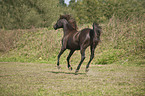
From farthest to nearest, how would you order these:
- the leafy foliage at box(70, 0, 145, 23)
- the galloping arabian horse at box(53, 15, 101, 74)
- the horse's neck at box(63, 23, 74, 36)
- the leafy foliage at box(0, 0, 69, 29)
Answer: the leafy foliage at box(70, 0, 145, 23) → the leafy foliage at box(0, 0, 69, 29) → the horse's neck at box(63, 23, 74, 36) → the galloping arabian horse at box(53, 15, 101, 74)

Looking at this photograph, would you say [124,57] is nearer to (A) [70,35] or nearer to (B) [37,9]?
(A) [70,35]

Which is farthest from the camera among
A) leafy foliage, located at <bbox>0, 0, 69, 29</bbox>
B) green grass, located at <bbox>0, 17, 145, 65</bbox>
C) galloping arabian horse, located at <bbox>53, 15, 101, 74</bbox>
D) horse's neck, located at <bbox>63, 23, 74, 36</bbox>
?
leafy foliage, located at <bbox>0, 0, 69, 29</bbox>

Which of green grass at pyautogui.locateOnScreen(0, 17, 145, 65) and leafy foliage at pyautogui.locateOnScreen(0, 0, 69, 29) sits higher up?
leafy foliage at pyautogui.locateOnScreen(0, 0, 69, 29)

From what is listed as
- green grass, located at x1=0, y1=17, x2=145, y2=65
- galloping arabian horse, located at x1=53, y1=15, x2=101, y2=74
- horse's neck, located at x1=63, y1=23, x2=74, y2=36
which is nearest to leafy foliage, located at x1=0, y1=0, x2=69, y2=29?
green grass, located at x1=0, y1=17, x2=145, y2=65

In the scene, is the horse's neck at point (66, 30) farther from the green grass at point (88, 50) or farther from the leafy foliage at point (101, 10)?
the leafy foliage at point (101, 10)

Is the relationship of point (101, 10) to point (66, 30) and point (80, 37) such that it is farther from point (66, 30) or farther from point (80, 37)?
point (80, 37)

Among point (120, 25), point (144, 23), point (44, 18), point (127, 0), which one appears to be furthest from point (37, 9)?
point (127, 0)

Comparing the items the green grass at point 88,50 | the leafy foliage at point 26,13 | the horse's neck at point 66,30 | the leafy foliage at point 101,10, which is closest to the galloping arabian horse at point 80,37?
the horse's neck at point 66,30

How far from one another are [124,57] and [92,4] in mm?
35435

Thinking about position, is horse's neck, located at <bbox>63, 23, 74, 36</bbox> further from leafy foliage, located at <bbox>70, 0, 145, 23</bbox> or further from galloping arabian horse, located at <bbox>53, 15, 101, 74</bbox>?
leafy foliage, located at <bbox>70, 0, 145, 23</bbox>

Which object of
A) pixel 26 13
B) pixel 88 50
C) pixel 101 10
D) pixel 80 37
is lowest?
pixel 88 50

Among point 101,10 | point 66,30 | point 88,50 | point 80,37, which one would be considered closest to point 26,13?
point 88,50

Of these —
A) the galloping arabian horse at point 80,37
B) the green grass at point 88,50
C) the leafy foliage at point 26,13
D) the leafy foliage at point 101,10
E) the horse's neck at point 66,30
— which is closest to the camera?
the galloping arabian horse at point 80,37

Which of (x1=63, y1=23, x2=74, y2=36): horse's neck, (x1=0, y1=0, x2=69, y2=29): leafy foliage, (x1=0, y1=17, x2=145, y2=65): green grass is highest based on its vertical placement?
(x1=0, y1=0, x2=69, y2=29): leafy foliage
